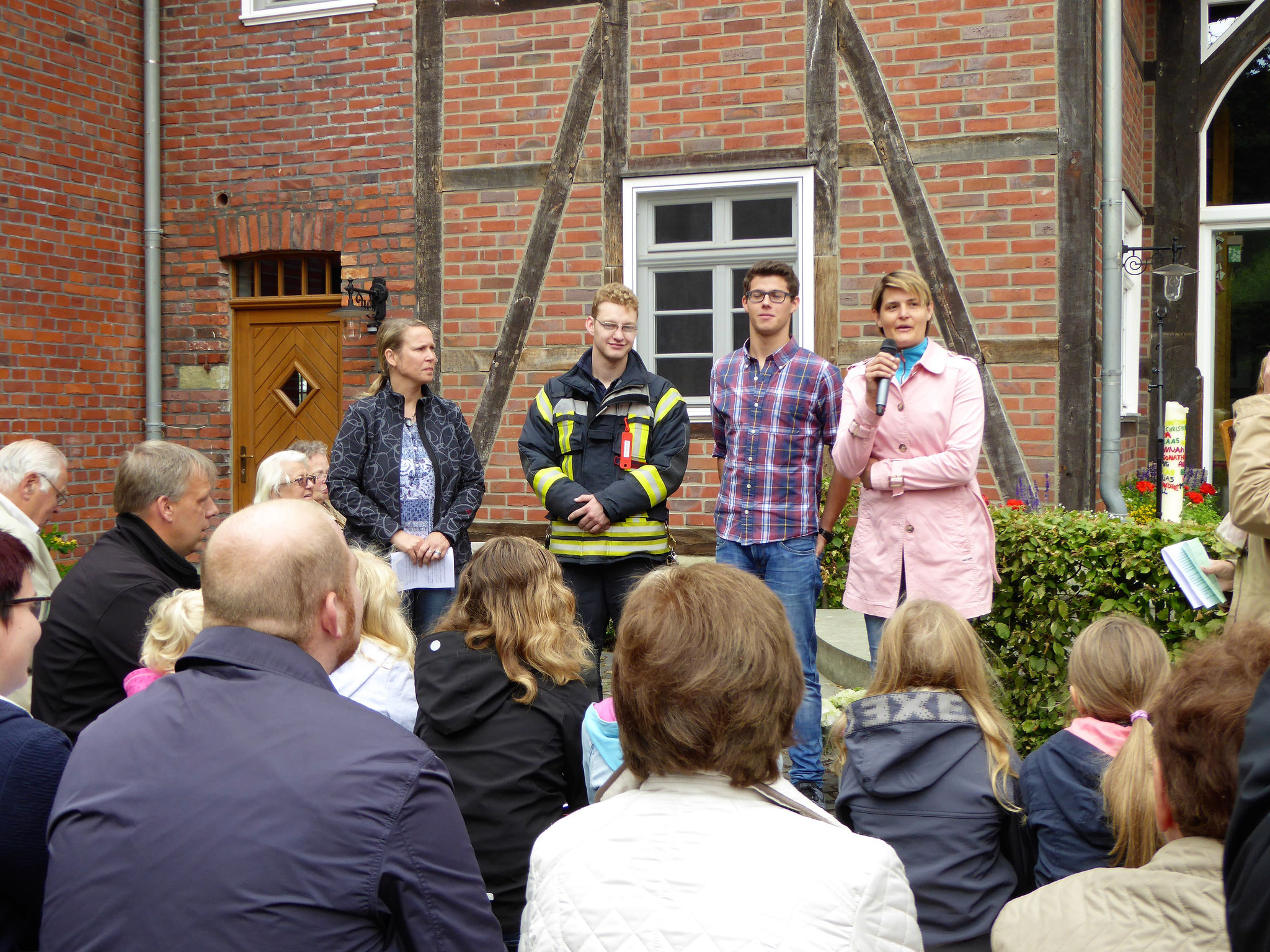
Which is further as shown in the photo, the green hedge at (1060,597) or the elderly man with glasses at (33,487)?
the green hedge at (1060,597)

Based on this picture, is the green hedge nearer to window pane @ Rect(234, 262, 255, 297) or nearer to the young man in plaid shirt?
the young man in plaid shirt

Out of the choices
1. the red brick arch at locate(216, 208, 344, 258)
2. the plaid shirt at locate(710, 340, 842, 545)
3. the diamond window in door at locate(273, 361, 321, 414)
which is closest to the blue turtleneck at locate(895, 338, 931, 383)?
the plaid shirt at locate(710, 340, 842, 545)

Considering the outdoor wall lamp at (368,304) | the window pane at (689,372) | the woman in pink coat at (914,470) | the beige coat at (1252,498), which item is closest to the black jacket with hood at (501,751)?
the woman in pink coat at (914,470)

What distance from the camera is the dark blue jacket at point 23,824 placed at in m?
1.64

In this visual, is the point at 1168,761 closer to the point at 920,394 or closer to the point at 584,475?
the point at 920,394

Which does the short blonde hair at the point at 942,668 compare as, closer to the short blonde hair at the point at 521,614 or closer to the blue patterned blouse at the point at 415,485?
the short blonde hair at the point at 521,614

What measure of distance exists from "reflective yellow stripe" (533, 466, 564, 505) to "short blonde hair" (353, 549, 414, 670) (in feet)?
4.42

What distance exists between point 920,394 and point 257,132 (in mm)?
5910

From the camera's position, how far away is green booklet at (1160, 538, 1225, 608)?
371 centimetres

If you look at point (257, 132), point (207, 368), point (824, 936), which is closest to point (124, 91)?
point (257, 132)

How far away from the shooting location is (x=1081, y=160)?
647cm

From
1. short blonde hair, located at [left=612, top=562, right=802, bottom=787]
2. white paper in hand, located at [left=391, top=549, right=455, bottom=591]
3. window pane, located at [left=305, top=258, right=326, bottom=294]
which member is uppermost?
window pane, located at [left=305, top=258, right=326, bottom=294]

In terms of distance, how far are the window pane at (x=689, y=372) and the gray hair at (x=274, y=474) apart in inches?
123

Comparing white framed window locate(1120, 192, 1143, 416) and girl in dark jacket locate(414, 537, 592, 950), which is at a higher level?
white framed window locate(1120, 192, 1143, 416)
